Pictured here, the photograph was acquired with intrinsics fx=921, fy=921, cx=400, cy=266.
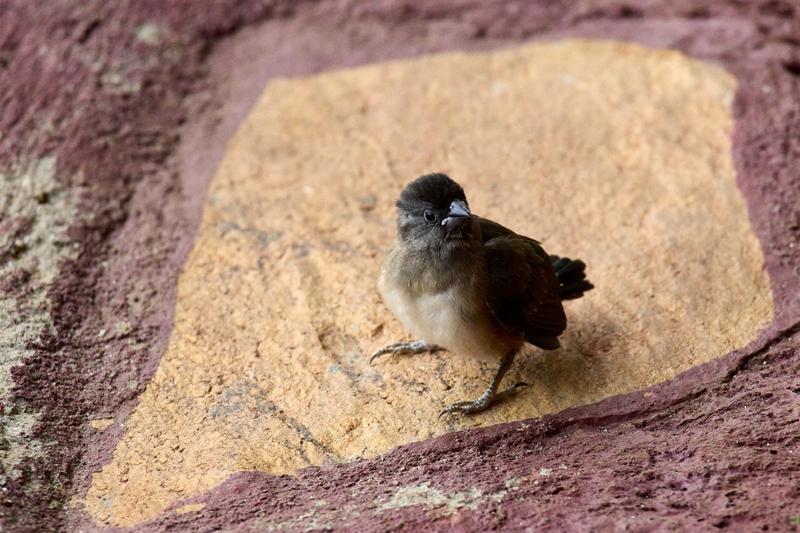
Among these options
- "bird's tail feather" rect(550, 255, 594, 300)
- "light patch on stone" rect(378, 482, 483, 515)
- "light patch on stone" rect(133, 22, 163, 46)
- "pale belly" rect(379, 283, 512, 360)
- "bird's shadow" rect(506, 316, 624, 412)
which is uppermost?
"light patch on stone" rect(133, 22, 163, 46)

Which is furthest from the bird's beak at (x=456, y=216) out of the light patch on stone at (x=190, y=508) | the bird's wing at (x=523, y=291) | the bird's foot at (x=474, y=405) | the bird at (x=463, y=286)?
the light patch on stone at (x=190, y=508)

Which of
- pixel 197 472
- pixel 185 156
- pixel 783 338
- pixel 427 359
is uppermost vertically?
pixel 185 156

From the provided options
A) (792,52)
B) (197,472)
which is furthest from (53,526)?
A: (792,52)

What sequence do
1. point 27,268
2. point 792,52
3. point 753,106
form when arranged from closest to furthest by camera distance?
point 27,268 → point 753,106 → point 792,52

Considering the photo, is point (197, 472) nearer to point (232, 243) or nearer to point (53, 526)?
point (53, 526)

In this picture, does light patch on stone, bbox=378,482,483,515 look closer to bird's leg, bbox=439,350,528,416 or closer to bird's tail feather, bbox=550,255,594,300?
bird's leg, bbox=439,350,528,416

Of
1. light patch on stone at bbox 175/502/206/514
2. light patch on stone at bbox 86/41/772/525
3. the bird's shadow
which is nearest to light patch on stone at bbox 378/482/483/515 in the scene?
light patch on stone at bbox 86/41/772/525

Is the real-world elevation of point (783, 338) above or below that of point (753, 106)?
below
